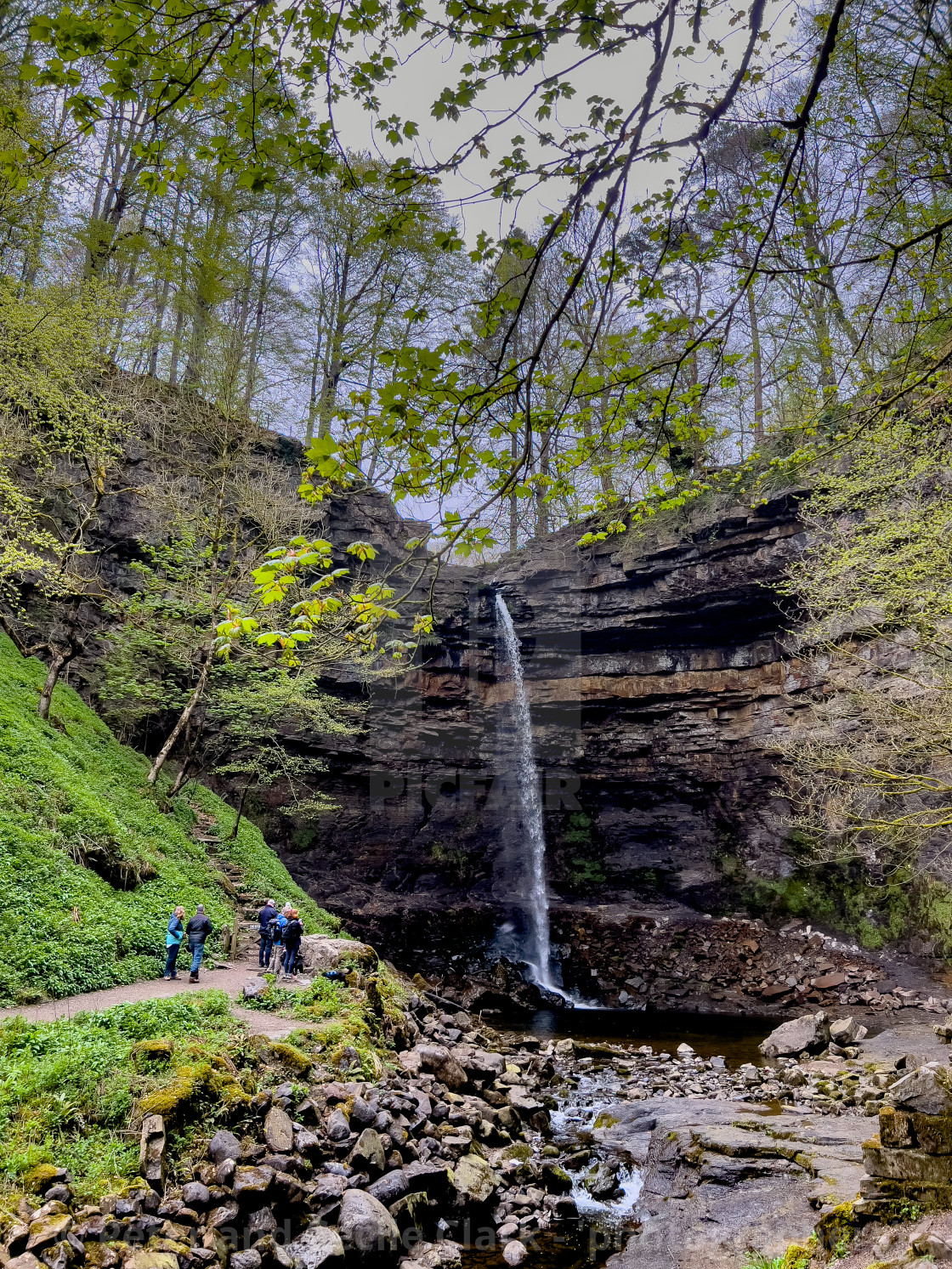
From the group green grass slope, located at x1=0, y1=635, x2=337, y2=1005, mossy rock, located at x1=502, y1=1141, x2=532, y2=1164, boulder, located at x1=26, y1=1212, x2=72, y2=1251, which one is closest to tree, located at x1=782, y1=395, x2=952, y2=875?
mossy rock, located at x1=502, y1=1141, x2=532, y2=1164

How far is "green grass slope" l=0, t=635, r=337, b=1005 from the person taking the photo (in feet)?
26.5

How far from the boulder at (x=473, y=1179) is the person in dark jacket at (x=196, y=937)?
14.9 feet

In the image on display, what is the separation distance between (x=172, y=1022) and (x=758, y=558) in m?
18.4

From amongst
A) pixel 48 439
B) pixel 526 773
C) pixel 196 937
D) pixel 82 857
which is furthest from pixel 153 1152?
pixel 526 773

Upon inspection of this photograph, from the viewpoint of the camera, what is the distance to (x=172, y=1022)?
6.70m

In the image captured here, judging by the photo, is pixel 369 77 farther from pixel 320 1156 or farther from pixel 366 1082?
pixel 366 1082

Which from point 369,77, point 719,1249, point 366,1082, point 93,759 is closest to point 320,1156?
point 366,1082

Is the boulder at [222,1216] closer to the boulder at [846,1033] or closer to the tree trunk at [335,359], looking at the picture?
the boulder at [846,1033]

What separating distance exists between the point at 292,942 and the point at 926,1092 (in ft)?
26.6

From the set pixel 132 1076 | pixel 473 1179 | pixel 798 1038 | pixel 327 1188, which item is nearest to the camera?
pixel 327 1188

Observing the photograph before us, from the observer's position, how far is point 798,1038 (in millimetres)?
12438

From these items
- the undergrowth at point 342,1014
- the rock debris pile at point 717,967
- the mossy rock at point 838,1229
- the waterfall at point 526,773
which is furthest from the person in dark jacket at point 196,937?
the waterfall at point 526,773

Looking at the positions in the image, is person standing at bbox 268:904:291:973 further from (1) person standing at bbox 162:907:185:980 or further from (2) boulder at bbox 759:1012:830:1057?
(2) boulder at bbox 759:1012:830:1057

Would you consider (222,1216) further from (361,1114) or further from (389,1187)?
(361,1114)
